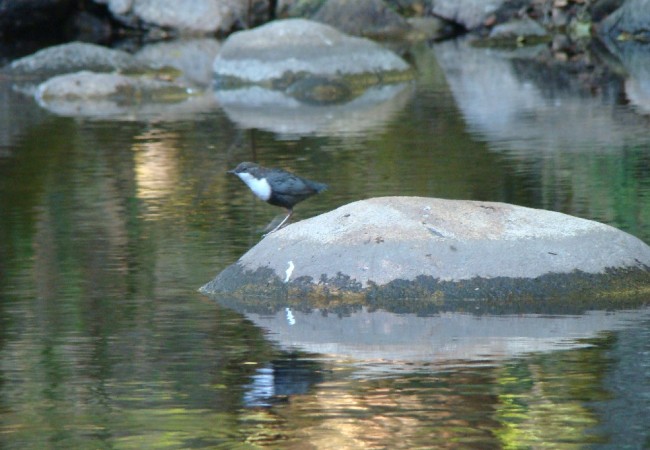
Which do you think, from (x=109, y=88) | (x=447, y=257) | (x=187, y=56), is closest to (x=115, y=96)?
(x=109, y=88)

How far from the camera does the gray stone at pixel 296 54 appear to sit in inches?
889

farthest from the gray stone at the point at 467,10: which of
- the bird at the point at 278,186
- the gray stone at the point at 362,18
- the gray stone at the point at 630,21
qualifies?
the bird at the point at 278,186

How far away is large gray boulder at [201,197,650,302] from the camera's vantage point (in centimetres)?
805

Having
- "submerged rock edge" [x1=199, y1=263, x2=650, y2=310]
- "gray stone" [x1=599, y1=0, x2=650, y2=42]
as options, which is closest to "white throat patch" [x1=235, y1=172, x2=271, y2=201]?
"submerged rock edge" [x1=199, y1=263, x2=650, y2=310]

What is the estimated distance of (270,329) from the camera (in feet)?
25.3

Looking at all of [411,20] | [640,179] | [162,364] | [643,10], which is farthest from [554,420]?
[411,20]

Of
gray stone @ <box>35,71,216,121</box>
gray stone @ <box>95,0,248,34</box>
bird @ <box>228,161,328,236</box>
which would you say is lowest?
gray stone @ <box>35,71,216,121</box>

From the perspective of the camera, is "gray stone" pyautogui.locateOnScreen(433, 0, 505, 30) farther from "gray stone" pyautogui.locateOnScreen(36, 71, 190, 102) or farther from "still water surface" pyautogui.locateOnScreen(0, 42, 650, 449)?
"still water surface" pyautogui.locateOnScreen(0, 42, 650, 449)

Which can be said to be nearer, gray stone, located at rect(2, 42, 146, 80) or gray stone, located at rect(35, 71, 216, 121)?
gray stone, located at rect(35, 71, 216, 121)

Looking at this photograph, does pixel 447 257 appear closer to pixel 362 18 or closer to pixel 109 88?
pixel 109 88

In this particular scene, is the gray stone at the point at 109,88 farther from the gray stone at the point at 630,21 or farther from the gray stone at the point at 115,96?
the gray stone at the point at 630,21

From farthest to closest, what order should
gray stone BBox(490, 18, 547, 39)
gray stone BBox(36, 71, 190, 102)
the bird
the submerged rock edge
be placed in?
gray stone BBox(490, 18, 547, 39) → gray stone BBox(36, 71, 190, 102) → the bird → the submerged rock edge

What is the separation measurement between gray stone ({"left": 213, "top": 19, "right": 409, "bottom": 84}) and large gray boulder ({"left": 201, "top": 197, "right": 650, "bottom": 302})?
14.3 m

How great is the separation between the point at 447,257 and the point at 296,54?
15004 mm
